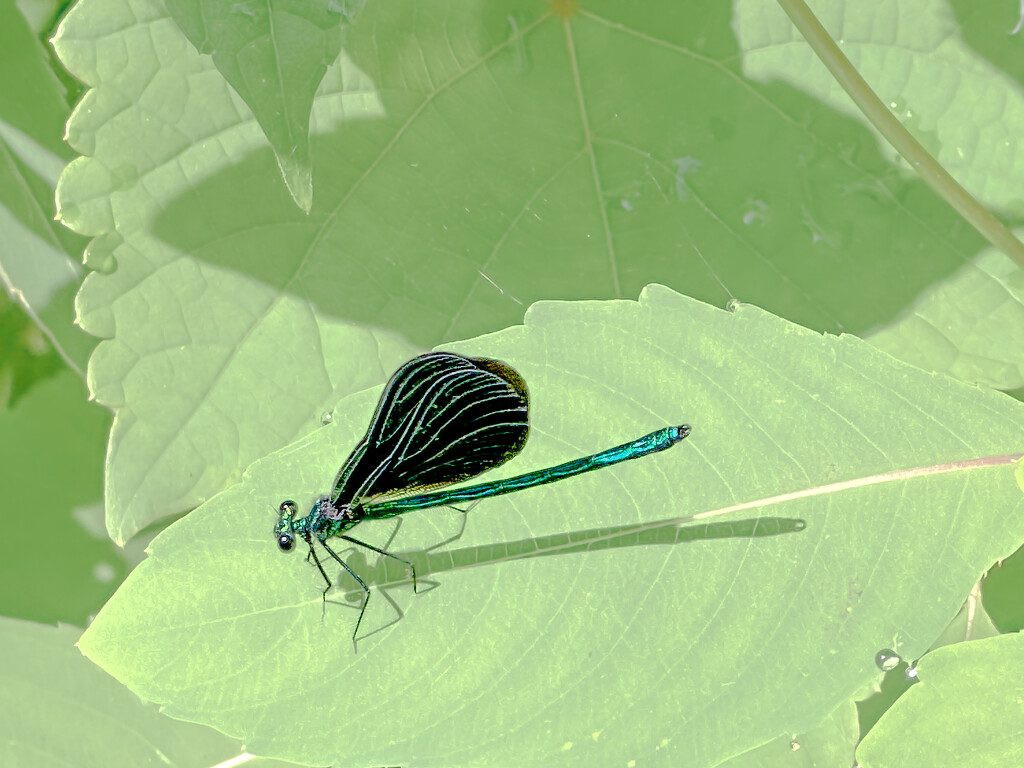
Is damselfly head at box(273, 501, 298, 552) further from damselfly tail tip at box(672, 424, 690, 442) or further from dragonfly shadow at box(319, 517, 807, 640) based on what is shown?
damselfly tail tip at box(672, 424, 690, 442)

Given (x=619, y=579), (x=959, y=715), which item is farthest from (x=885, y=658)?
(x=619, y=579)

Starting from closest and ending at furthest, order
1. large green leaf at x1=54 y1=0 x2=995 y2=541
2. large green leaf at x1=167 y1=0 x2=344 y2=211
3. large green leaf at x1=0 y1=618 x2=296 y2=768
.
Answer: large green leaf at x1=167 y1=0 x2=344 y2=211 → large green leaf at x1=54 y1=0 x2=995 y2=541 → large green leaf at x1=0 y1=618 x2=296 y2=768

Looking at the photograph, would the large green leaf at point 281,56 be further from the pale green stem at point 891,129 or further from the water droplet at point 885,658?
the water droplet at point 885,658

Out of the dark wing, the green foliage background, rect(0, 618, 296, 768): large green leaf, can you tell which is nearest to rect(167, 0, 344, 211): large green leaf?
the green foliage background

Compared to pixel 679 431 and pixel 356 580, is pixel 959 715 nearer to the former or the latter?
pixel 679 431

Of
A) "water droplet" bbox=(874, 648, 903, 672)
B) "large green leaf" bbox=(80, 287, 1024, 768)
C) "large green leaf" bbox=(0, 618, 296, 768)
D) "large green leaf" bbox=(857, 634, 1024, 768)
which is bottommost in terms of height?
"large green leaf" bbox=(0, 618, 296, 768)

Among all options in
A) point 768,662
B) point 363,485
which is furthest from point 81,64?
point 768,662

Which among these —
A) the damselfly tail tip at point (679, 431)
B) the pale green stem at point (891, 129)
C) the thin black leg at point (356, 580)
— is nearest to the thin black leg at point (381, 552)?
the thin black leg at point (356, 580)
